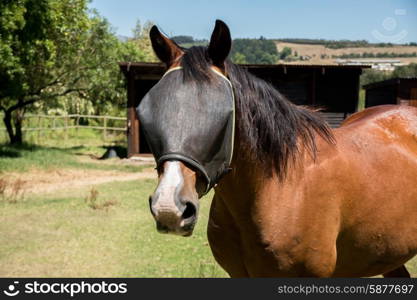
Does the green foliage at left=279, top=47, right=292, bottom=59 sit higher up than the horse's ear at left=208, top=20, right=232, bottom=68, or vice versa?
the green foliage at left=279, top=47, right=292, bottom=59

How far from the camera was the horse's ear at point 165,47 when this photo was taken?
5.84 ft

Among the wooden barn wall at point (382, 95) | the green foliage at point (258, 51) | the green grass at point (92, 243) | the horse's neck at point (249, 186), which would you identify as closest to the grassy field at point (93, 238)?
A: the green grass at point (92, 243)

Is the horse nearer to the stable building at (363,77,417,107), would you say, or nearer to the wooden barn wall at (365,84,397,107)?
the stable building at (363,77,417,107)

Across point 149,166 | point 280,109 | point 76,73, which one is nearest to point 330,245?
point 280,109

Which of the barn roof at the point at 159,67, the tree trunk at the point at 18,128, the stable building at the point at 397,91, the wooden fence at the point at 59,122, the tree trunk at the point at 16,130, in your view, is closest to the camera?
the stable building at the point at 397,91

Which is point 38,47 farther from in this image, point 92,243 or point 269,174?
point 269,174

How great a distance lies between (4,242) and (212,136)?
531cm

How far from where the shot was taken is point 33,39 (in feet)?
39.3

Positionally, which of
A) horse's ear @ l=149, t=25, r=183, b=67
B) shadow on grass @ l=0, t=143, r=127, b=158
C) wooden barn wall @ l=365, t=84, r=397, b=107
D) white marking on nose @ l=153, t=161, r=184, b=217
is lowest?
shadow on grass @ l=0, t=143, r=127, b=158

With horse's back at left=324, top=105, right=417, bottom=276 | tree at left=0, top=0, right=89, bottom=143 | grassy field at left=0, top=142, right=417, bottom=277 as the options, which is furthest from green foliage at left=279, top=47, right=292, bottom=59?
horse's back at left=324, top=105, right=417, bottom=276

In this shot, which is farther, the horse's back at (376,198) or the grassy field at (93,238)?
the grassy field at (93,238)

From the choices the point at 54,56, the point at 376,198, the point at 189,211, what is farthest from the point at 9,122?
the point at 189,211

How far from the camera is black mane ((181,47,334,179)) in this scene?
1650mm

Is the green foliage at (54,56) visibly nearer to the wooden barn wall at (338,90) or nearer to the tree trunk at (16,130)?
the tree trunk at (16,130)
